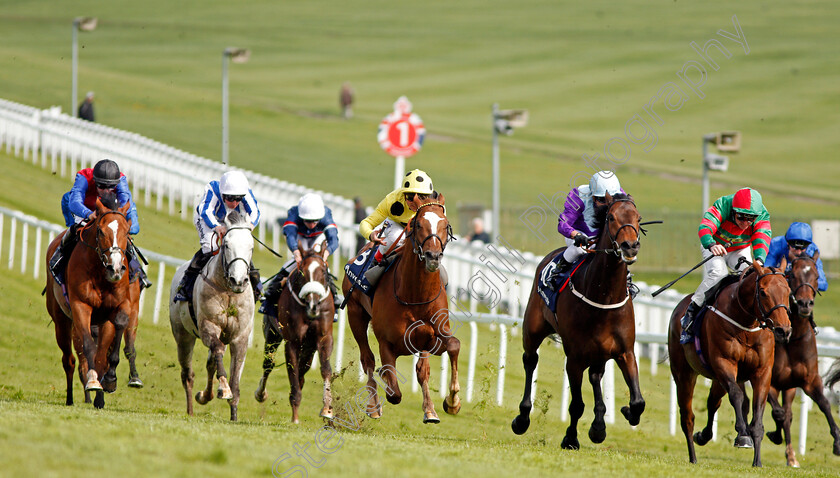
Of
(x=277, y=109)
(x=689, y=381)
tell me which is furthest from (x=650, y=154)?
(x=689, y=381)

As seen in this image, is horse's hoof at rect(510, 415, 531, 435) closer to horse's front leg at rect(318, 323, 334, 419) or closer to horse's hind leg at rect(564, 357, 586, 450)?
horse's hind leg at rect(564, 357, 586, 450)

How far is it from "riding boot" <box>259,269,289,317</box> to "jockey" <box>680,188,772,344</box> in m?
3.73

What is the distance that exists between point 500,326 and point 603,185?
168 inches

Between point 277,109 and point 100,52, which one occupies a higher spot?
point 100,52

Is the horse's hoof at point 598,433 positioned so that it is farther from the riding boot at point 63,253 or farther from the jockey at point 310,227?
the riding boot at point 63,253

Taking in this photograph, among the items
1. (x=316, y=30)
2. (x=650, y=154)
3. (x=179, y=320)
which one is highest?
(x=316, y=30)

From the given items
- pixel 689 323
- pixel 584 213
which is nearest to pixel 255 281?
pixel 584 213

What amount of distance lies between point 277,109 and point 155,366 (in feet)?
123

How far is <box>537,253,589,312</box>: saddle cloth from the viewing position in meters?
8.95

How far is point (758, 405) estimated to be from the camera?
858 cm

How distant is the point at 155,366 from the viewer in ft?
42.7

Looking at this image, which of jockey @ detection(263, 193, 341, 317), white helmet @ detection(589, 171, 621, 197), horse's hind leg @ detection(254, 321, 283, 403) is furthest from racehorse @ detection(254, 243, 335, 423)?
white helmet @ detection(589, 171, 621, 197)

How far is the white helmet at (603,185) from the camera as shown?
27.9ft

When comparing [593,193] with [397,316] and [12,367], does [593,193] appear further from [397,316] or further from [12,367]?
[12,367]
